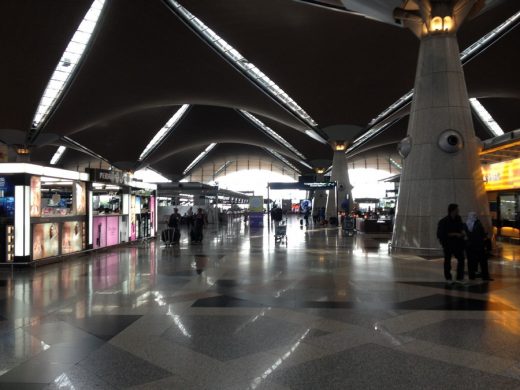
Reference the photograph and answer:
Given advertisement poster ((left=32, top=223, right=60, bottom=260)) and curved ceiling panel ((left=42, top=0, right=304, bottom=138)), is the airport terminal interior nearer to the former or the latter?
advertisement poster ((left=32, top=223, right=60, bottom=260))

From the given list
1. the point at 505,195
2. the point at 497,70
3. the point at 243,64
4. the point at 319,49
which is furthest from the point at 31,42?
the point at 497,70

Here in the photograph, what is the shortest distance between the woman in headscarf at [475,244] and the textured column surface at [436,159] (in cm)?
483

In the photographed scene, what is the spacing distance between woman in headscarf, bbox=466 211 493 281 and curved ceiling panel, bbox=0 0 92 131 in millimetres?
23105

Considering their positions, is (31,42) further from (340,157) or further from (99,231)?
(340,157)

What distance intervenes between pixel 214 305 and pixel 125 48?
2676cm

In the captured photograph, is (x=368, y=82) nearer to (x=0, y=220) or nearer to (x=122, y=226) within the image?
(x=122, y=226)

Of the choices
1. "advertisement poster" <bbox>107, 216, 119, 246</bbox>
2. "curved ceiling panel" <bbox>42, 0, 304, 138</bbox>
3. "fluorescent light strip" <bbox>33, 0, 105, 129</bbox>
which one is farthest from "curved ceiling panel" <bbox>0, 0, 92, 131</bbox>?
"advertisement poster" <bbox>107, 216, 119, 246</bbox>

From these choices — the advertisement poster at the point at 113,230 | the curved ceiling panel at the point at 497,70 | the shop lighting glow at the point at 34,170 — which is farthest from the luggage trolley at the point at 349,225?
the curved ceiling panel at the point at 497,70

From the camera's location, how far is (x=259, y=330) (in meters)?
5.41

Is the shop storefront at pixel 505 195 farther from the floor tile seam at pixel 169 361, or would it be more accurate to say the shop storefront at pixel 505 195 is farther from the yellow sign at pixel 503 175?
the floor tile seam at pixel 169 361

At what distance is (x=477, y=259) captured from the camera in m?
9.09

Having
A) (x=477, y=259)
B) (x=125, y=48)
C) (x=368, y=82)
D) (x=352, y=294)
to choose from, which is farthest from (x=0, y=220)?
(x=368, y=82)

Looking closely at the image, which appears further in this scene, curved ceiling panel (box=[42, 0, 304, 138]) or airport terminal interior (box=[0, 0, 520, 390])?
curved ceiling panel (box=[42, 0, 304, 138])

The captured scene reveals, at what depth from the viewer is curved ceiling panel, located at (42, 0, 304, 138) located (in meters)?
27.4
